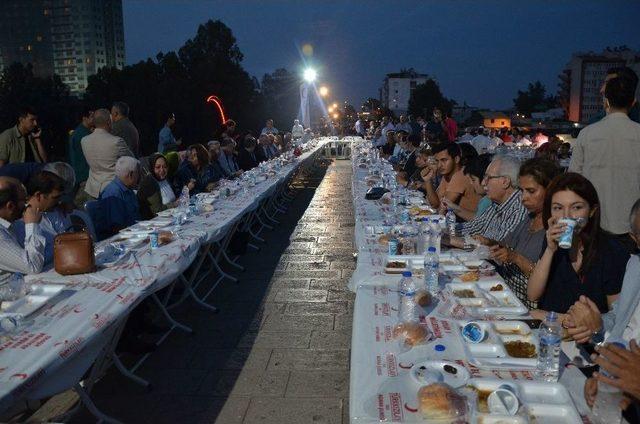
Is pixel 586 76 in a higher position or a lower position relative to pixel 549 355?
higher

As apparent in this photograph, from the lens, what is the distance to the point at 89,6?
82188mm

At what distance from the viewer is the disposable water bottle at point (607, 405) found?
151cm

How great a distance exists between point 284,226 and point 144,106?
23.4 m

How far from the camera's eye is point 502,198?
3566 millimetres

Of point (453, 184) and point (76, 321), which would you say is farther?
point (453, 184)

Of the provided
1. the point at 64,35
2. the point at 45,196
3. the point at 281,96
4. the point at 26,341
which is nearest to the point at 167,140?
the point at 45,196

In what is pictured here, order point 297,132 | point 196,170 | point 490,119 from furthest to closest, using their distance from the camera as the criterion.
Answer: point 490,119 < point 297,132 < point 196,170

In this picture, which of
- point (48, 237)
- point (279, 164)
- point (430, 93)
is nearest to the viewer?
point (48, 237)

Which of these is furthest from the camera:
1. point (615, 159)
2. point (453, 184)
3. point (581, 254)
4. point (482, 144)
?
point (482, 144)

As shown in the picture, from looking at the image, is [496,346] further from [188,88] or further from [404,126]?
[188,88]

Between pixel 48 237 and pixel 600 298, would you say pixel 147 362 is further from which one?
pixel 600 298

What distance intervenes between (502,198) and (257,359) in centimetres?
198

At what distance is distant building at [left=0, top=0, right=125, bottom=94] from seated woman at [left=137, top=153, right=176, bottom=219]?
78.8 metres

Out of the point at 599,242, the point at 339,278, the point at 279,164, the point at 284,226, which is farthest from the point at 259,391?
the point at 279,164
